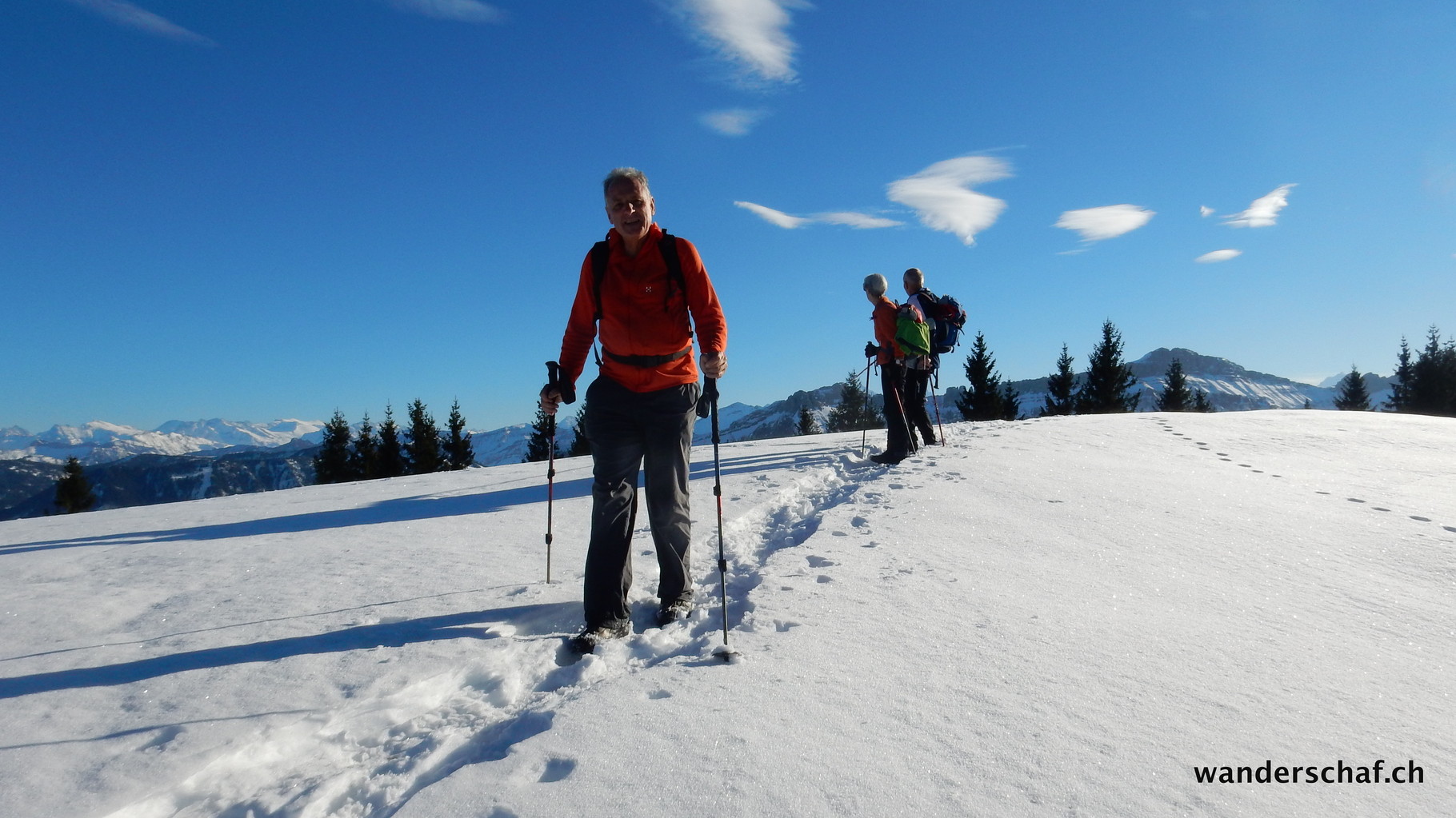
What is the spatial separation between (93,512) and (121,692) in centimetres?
800

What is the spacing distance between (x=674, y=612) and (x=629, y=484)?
727 mm

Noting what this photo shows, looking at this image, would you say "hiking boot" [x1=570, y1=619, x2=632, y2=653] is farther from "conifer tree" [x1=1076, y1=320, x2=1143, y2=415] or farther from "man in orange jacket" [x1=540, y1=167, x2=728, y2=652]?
"conifer tree" [x1=1076, y1=320, x2=1143, y2=415]

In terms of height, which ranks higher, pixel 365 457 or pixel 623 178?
pixel 623 178

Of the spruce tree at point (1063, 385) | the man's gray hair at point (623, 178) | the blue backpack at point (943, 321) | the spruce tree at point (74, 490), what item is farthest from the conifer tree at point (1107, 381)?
the spruce tree at point (74, 490)

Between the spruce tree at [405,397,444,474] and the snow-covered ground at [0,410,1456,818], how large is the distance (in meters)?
41.3

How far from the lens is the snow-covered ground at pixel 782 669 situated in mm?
1852

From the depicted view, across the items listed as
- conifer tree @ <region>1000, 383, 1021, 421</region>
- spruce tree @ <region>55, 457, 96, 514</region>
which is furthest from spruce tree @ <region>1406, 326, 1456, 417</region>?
spruce tree @ <region>55, 457, 96, 514</region>

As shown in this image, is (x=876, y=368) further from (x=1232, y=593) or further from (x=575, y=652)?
(x=575, y=652)

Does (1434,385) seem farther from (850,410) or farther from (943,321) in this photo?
(943,321)

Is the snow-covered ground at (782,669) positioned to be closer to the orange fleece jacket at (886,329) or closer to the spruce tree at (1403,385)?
the orange fleece jacket at (886,329)

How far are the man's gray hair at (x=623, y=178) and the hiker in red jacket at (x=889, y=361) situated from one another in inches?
194

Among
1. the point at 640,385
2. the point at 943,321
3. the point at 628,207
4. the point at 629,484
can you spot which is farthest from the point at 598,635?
the point at 943,321

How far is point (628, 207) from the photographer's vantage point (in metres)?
3.11

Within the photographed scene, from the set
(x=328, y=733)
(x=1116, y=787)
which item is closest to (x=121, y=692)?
(x=328, y=733)
